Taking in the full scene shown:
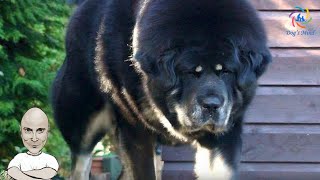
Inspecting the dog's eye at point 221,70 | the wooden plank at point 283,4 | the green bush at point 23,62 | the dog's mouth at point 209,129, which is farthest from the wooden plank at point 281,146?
the green bush at point 23,62

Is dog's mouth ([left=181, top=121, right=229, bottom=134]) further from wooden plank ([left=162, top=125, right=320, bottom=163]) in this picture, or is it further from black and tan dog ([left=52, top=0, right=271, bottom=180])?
wooden plank ([left=162, top=125, right=320, bottom=163])

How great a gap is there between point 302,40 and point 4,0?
216cm

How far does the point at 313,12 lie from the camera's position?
16.8 ft

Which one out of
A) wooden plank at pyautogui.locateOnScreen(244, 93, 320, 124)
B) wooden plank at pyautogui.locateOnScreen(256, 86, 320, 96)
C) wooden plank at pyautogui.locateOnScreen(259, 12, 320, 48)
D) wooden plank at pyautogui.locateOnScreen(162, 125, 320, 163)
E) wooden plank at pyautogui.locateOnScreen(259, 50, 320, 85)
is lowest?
wooden plank at pyautogui.locateOnScreen(162, 125, 320, 163)

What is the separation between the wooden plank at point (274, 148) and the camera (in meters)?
4.92

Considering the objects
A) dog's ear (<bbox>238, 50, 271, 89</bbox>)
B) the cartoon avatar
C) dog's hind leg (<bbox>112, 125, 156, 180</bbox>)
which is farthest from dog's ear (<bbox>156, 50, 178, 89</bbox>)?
Result: the cartoon avatar

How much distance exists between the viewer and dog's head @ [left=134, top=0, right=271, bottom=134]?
12.2 feet

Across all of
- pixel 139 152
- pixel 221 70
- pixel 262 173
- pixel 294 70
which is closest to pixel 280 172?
pixel 262 173

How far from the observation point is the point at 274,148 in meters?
4.95

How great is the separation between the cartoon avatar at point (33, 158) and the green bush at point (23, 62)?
260cm

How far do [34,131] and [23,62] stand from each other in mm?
3038

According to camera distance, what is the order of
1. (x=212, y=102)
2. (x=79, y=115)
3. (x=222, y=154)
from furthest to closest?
1. (x=79, y=115)
2. (x=222, y=154)
3. (x=212, y=102)

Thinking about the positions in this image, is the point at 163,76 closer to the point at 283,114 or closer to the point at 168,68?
the point at 168,68

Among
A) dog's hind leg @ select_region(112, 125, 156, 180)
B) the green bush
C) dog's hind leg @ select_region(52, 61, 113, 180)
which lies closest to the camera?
dog's hind leg @ select_region(112, 125, 156, 180)
